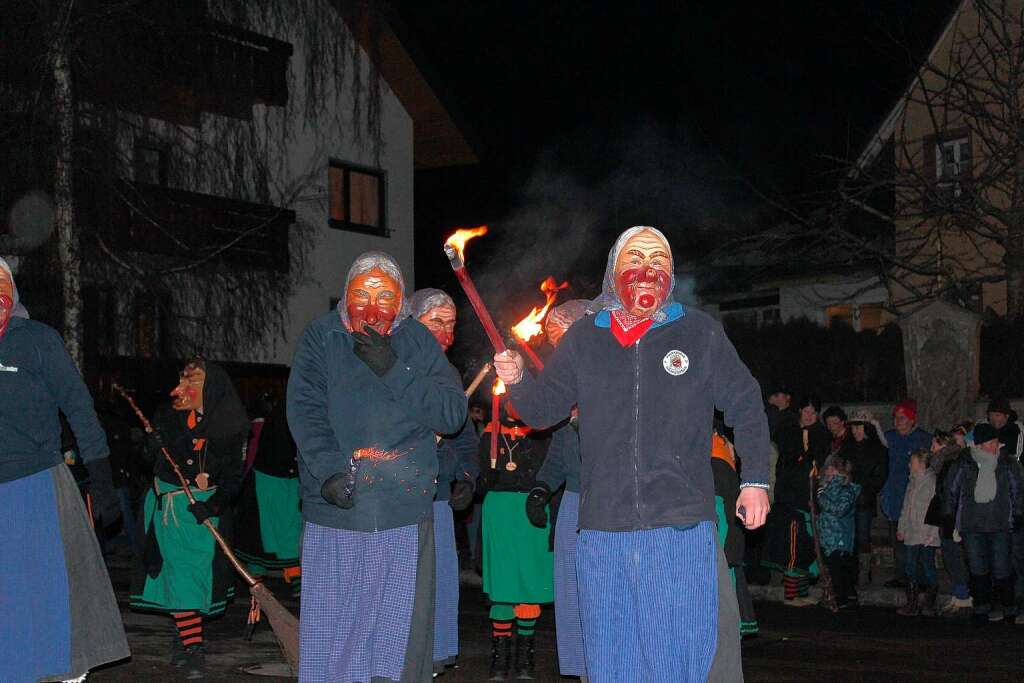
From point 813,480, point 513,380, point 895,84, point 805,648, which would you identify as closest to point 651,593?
point 513,380

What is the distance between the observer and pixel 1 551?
23.4 ft

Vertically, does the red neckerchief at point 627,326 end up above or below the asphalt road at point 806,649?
above

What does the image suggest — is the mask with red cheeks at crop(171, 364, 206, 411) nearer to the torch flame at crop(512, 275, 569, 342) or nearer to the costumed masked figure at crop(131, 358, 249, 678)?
the costumed masked figure at crop(131, 358, 249, 678)

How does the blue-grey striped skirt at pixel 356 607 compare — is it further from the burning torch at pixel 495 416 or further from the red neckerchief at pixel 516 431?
the red neckerchief at pixel 516 431

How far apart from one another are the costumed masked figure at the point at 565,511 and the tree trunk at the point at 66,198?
7549 millimetres

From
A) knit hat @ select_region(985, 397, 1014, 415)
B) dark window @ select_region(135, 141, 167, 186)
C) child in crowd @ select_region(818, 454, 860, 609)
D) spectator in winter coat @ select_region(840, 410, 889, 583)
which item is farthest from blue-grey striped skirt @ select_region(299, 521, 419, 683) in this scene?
dark window @ select_region(135, 141, 167, 186)

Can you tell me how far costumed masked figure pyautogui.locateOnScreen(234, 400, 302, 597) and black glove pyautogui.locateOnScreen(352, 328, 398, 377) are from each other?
818 centimetres

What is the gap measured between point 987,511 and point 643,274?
8706 mm

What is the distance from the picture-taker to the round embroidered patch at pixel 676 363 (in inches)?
233

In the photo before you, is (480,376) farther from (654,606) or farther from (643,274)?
(654,606)

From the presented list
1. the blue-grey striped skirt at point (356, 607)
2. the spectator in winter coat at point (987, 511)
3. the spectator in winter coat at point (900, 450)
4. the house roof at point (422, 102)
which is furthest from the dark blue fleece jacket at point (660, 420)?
the house roof at point (422, 102)

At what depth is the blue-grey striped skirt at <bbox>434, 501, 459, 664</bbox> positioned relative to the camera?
8922mm

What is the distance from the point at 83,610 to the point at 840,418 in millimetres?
10563

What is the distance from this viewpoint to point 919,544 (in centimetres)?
1460
